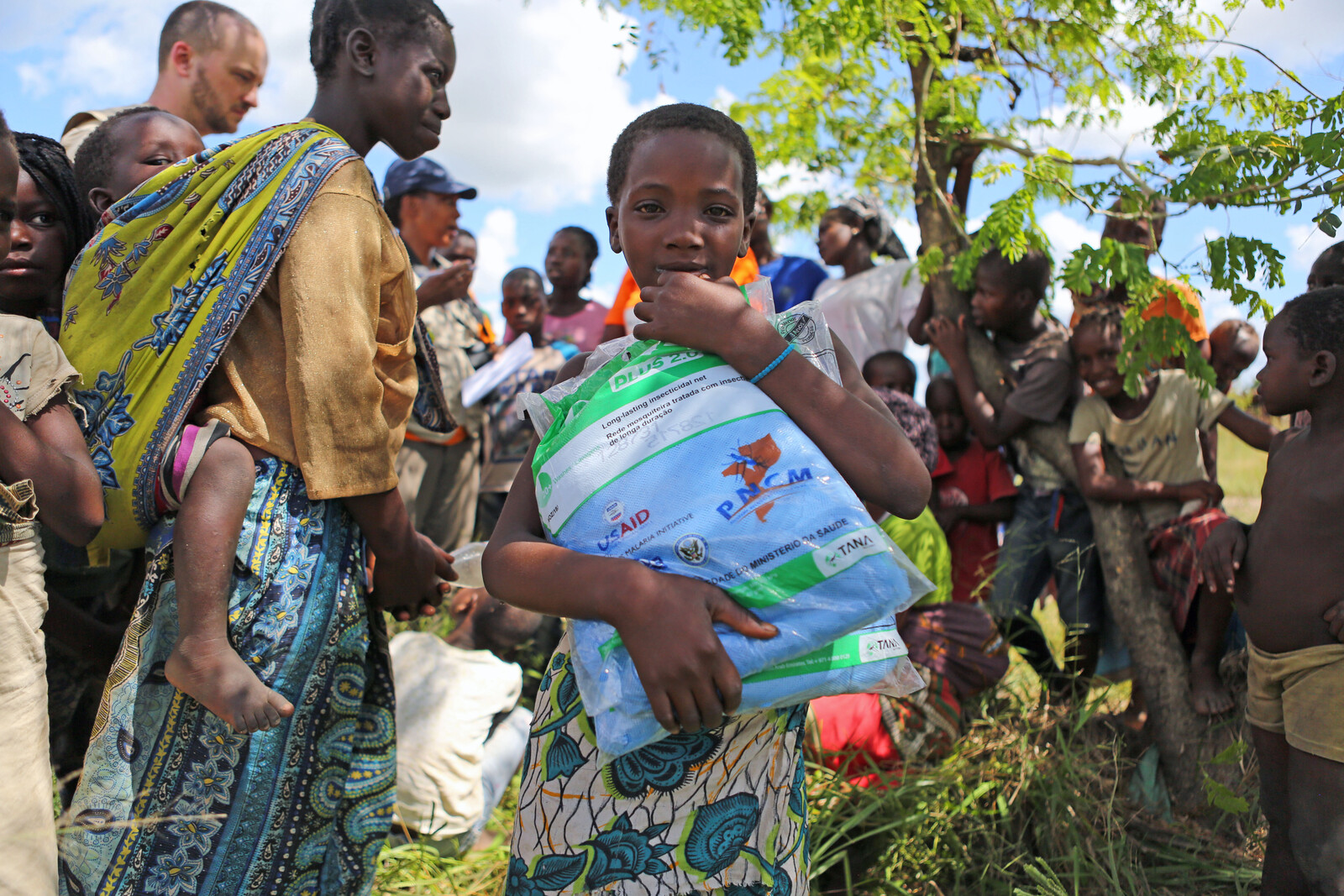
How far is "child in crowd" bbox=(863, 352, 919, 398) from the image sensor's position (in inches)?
161

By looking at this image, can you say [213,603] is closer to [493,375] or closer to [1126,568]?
[1126,568]

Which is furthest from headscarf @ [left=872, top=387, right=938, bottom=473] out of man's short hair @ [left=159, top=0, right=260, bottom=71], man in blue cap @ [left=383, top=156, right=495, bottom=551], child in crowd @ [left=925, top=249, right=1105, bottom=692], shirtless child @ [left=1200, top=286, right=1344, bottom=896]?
man's short hair @ [left=159, top=0, right=260, bottom=71]

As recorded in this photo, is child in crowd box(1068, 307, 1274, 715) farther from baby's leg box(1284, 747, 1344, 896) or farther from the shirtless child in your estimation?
baby's leg box(1284, 747, 1344, 896)

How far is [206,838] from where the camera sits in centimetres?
165

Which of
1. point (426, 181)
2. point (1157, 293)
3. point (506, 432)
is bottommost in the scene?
point (1157, 293)

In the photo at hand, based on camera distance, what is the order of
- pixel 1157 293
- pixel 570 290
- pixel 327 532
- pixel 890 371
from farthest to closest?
1. pixel 570 290
2. pixel 890 371
3. pixel 1157 293
4. pixel 327 532

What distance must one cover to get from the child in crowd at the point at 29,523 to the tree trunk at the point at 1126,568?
8.86ft

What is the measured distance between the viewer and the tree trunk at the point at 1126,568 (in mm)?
2809

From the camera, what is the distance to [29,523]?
4.84 ft

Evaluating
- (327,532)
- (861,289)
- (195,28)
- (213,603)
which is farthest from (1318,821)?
(195,28)

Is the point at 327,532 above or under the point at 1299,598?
above

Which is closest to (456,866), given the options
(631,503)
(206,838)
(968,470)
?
(206,838)

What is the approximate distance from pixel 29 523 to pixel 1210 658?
10.2 ft

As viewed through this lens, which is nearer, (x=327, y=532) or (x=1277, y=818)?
(x=327, y=532)
